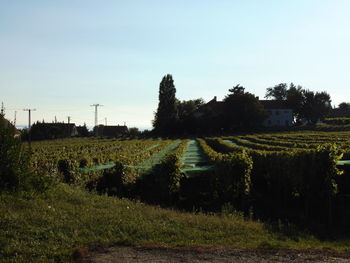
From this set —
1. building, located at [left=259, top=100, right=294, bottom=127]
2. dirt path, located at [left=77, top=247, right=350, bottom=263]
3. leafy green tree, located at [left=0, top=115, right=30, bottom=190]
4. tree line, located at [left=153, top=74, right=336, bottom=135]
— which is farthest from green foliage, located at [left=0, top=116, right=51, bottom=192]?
building, located at [left=259, top=100, right=294, bottom=127]

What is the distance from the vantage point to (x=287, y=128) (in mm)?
86875

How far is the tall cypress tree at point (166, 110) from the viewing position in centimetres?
9400

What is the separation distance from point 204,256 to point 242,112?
8121cm

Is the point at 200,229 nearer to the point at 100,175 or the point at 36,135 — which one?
the point at 100,175

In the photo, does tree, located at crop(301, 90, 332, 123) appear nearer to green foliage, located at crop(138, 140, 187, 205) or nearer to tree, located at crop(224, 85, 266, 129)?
tree, located at crop(224, 85, 266, 129)

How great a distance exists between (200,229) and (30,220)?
4.15m

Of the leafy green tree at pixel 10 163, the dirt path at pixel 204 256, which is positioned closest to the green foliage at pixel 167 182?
the leafy green tree at pixel 10 163

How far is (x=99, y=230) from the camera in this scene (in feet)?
28.9

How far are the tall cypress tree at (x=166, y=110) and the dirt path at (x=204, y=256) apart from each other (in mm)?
84441

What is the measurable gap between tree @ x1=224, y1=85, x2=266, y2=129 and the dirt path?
263 ft

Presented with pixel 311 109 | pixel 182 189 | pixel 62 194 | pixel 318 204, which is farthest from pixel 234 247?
pixel 311 109

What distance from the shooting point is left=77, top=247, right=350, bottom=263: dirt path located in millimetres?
7238

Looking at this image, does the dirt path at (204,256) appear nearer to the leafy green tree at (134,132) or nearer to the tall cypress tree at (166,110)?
the tall cypress tree at (166,110)

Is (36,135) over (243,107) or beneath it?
beneath
